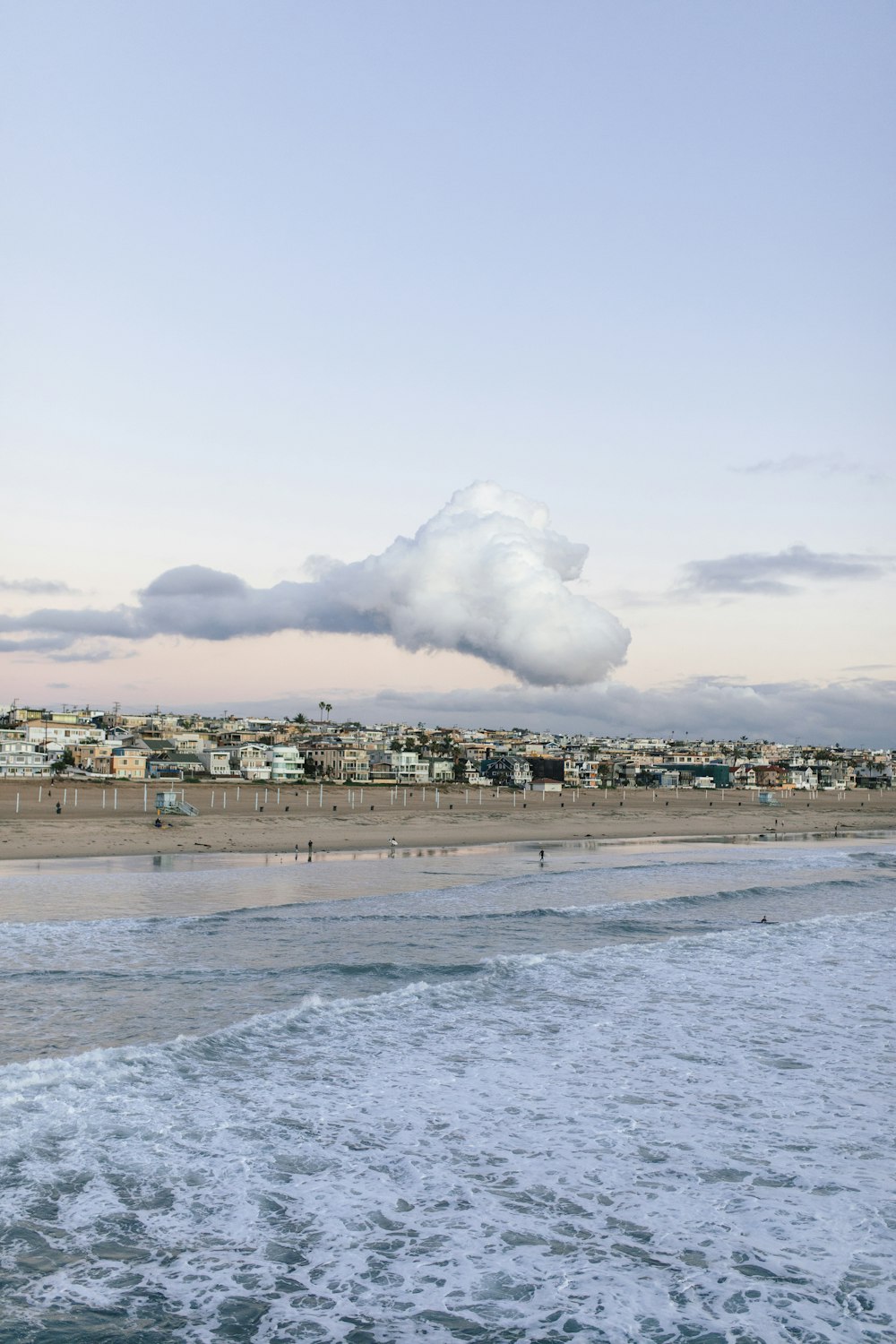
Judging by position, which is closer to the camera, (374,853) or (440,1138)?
(440,1138)

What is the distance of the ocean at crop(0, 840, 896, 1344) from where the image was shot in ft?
25.5

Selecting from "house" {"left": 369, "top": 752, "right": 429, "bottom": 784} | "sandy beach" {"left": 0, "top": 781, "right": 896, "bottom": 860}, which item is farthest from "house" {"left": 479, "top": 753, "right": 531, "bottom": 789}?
"sandy beach" {"left": 0, "top": 781, "right": 896, "bottom": 860}

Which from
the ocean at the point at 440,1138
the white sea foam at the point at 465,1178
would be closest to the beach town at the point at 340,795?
the ocean at the point at 440,1138

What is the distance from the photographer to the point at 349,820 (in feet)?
209

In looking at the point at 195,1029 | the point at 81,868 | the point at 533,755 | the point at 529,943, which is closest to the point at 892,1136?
the point at 195,1029

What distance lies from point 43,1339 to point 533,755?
16198cm

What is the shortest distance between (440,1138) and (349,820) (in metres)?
53.2

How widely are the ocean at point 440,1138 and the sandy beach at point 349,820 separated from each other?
962 inches

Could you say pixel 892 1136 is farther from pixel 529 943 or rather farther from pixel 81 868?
pixel 81 868

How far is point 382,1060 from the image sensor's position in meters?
14.0

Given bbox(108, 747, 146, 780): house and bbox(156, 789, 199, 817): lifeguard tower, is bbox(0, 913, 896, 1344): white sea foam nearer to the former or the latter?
bbox(156, 789, 199, 817): lifeguard tower

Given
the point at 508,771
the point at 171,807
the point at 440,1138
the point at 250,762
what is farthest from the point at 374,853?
the point at 508,771

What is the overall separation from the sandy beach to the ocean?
24.4m

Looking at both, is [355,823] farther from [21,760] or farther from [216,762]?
[216,762]
